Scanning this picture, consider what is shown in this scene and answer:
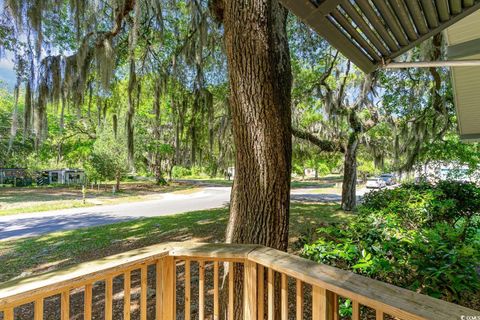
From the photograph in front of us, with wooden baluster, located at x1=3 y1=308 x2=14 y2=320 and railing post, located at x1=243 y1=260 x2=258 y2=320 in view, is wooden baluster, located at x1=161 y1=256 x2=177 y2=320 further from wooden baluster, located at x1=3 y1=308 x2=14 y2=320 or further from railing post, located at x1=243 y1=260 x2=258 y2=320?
wooden baluster, located at x1=3 y1=308 x2=14 y2=320

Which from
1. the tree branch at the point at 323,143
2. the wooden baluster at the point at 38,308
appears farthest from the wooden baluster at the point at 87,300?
the tree branch at the point at 323,143

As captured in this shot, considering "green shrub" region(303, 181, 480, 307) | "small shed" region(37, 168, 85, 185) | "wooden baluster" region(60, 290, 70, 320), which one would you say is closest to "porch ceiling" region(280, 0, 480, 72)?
"green shrub" region(303, 181, 480, 307)

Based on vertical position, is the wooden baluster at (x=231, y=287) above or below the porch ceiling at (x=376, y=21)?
below

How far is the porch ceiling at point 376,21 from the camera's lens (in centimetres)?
118

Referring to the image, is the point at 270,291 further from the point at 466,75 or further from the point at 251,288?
the point at 466,75

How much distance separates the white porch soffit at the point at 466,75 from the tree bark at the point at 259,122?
5.11 ft

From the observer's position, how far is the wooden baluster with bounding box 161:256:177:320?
4.69 ft

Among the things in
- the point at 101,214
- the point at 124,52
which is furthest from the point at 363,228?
the point at 101,214

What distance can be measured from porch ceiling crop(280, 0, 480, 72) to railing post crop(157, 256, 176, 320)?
1362 mm

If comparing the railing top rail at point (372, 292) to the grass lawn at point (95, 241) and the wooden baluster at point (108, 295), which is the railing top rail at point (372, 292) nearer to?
the wooden baluster at point (108, 295)

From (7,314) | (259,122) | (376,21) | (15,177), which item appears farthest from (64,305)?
(15,177)

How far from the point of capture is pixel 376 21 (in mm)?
1374

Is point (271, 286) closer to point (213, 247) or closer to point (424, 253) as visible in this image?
point (213, 247)

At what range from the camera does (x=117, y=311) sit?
2684 mm
